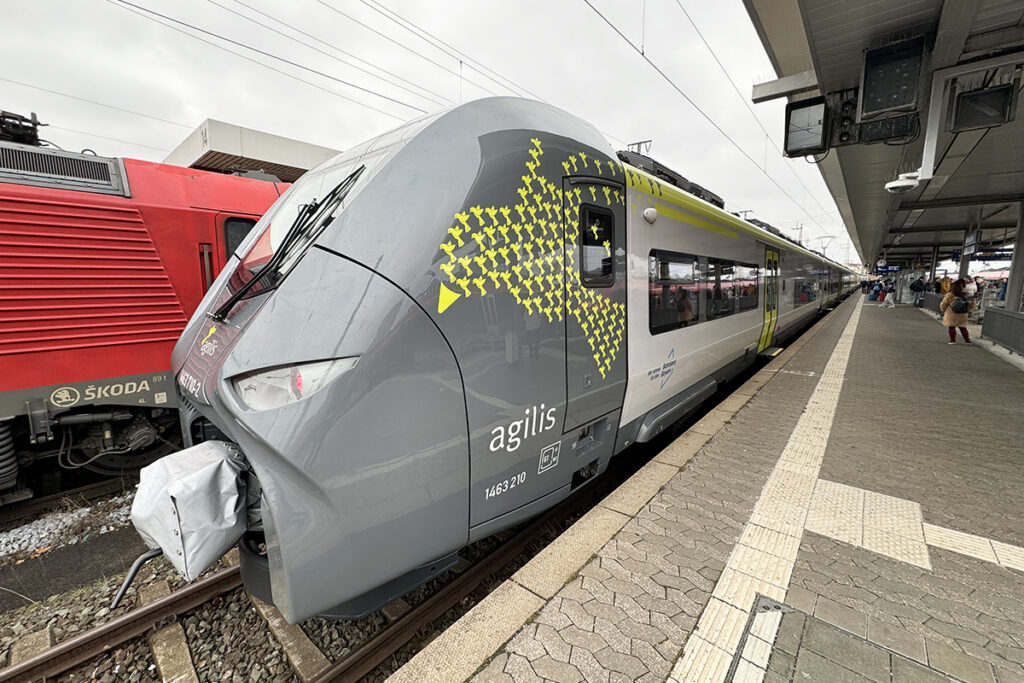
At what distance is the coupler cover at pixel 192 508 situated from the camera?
67.7 inches

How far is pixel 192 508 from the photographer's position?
68.7 inches

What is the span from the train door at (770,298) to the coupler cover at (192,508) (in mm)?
8173

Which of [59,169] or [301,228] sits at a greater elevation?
[59,169]

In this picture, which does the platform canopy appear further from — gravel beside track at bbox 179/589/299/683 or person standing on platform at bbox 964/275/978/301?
gravel beside track at bbox 179/589/299/683

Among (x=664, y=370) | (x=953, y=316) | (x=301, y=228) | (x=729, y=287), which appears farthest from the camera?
(x=953, y=316)

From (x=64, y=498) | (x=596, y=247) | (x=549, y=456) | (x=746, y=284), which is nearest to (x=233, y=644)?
(x=549, y=456)

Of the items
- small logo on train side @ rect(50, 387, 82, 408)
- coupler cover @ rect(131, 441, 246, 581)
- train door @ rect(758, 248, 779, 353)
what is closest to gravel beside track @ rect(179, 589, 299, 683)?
coupler cover @ rect(131, 441, 246, 581)

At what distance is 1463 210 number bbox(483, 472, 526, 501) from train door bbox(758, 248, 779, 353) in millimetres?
6934

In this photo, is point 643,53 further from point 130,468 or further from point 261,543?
point 130,468

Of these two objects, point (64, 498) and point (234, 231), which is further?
point (234, 231)

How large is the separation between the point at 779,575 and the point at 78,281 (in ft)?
18.2

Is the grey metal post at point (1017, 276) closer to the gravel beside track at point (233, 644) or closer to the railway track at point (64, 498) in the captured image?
the gravel beside track at point (233, 644)

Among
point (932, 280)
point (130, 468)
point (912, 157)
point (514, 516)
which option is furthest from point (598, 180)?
point (932, 280)

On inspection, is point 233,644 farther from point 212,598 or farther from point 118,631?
point 118,631
